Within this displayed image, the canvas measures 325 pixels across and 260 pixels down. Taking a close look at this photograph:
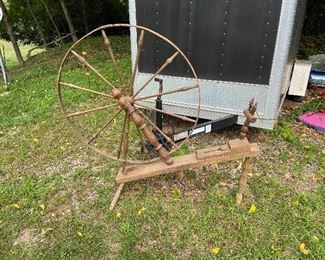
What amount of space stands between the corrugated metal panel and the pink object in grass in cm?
168

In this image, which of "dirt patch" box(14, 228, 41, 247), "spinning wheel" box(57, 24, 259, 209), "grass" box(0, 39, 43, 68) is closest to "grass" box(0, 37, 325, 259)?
"dirt patch" box(14, 228, 41, 247)

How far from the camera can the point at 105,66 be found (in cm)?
853

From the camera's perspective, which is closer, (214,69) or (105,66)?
(214,69)

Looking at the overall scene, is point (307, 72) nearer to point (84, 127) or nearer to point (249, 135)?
point (249, 135)

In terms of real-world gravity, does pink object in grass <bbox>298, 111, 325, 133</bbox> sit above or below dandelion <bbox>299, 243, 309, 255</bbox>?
above

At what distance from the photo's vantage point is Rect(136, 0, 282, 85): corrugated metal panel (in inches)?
158

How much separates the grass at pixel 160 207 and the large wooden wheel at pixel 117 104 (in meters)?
0.46

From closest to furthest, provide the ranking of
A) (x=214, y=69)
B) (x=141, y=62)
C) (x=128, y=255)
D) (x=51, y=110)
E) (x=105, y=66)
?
(x=128, y=255) → (x=214, y=69) → (x=141, y=62) → (x=51, y=110) → (x=105, y=66)

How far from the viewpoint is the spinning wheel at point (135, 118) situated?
3.29 metres

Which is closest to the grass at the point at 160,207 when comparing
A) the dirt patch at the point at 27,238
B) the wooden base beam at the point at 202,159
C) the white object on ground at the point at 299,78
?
the dirt patch at the point at 27,238

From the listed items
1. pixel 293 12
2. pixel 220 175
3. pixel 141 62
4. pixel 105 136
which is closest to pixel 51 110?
pixel 105 136

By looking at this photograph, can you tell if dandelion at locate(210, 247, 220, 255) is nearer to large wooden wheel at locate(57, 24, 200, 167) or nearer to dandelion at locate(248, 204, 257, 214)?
dandelion at locate(248, 204, 257, 214)

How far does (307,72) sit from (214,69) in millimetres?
2401

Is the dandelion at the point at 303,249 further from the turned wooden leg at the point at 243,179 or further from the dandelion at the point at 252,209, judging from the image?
the turned wooden leg at the point at 243,179
